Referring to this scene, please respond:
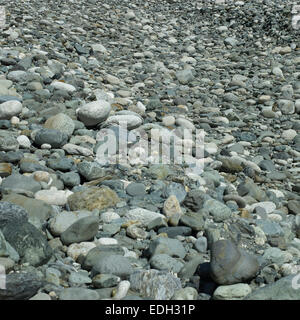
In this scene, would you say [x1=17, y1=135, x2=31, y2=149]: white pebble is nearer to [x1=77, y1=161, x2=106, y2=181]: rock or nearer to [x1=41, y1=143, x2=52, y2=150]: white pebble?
[x1=41, y1=143, x2=52, y2=150]: white pebble

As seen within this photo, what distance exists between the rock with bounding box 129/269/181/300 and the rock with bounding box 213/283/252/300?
0.70 ft

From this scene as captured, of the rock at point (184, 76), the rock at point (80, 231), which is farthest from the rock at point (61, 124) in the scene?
the rock at point (184, 76)

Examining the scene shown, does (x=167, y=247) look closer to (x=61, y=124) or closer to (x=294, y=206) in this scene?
(x=294, y=206)

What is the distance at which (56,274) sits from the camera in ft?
7.99

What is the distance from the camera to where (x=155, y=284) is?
2389 mm

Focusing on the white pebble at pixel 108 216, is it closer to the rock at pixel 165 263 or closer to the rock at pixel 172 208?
the rock at pixel 172 208

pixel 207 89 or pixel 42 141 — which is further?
pixel 207 89

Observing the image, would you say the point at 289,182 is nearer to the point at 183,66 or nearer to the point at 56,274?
the point at 56,274

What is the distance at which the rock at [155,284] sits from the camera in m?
2.37

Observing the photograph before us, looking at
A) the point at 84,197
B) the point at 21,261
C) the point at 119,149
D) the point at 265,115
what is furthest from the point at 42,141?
the point at 265,115

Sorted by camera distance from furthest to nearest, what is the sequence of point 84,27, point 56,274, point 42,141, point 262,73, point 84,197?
point 84,27 < point 262,73 < point 42,141 < point 84,197 < point 56,274

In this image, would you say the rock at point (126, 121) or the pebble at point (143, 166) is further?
the rock at point (126, 121)

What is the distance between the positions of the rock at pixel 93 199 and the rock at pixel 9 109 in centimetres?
A: 146

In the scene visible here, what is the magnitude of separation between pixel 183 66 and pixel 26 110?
3592 millimetres
